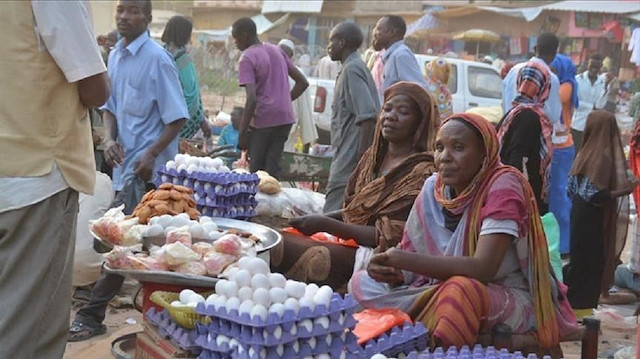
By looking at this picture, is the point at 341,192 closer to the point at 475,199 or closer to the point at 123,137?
the point at 123,137

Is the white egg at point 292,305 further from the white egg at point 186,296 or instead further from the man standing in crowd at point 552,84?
the man standing in crowd at point 552,84

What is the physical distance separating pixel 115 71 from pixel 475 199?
8.77 feet

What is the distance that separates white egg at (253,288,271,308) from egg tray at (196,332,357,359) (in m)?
0.15

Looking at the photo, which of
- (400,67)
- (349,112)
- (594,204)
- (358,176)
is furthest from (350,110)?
(358,176)

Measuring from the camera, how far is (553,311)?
401 cm

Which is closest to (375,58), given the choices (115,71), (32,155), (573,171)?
(573,171)

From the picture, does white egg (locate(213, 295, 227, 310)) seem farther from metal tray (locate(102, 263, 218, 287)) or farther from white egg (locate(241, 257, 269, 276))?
metal tray (locate(102, 263, 218, 287))

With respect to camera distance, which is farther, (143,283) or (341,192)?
(341,192)

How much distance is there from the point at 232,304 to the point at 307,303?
0.25m

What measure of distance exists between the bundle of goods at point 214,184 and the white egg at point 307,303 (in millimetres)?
2183

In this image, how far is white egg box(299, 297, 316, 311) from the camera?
3.14 meters

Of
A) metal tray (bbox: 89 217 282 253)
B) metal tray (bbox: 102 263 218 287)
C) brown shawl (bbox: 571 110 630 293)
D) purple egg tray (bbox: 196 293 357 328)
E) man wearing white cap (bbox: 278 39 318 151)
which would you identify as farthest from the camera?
man wearing white cap (bbox: 278 39 318 151)

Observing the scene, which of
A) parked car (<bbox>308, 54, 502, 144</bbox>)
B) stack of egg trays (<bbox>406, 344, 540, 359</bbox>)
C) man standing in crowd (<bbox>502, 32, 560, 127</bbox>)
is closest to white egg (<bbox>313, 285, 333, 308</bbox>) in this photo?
stack of egg trays (<bbox>406, 344, 540, 359</bbox>)

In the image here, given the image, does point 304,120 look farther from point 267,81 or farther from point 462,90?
point 462,90
